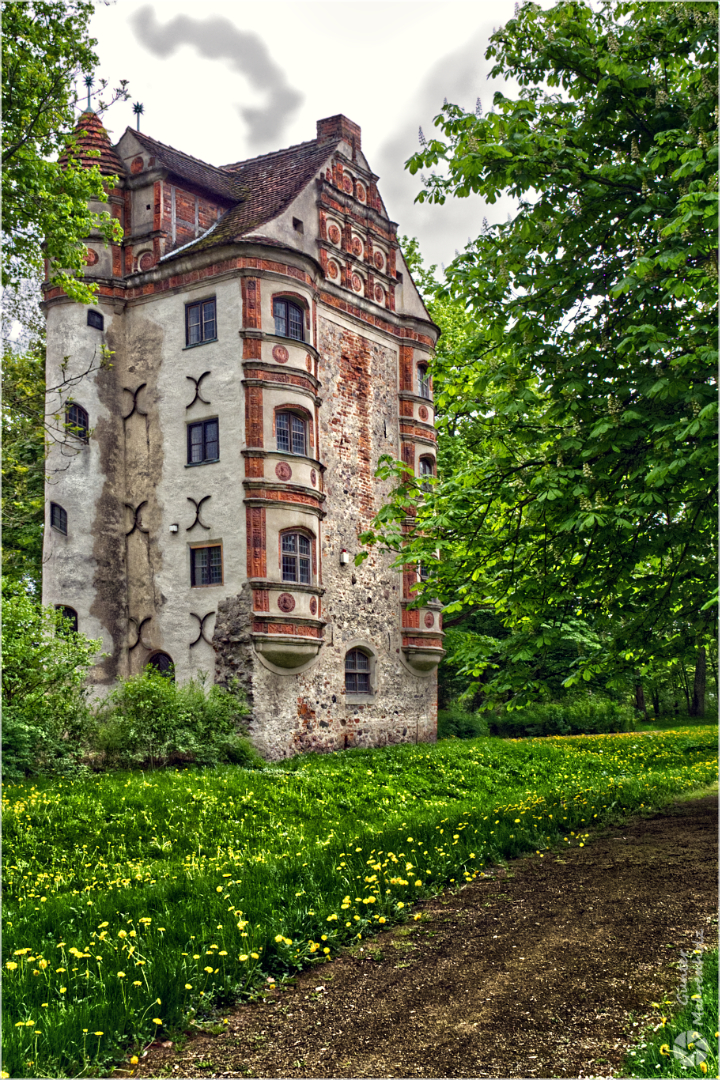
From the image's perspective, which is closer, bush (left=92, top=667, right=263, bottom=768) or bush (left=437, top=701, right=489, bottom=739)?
bush (left=92, top=667, right=263, bottom=768)

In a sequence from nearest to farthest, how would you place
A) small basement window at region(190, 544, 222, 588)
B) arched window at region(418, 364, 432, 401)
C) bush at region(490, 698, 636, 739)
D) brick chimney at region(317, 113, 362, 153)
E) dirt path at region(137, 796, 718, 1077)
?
dirt path at region(137, 796, 718, 1077) → small basement window at region(190, 544, 222, 588) → brick chimney at region(317, 113, 362, 153) → arched window at region(418, 364, 432, 401) → bush at region(490, 698, 636, 739)

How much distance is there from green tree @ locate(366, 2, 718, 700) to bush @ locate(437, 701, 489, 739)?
21072mm

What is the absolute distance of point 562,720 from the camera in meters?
36.0

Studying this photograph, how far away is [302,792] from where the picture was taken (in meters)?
16.3

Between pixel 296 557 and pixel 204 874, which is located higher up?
pixel 296 557

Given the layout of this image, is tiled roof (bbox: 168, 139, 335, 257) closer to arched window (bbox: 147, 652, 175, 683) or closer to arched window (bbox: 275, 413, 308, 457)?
arched window (bbox: 275, 413, 308, 457)

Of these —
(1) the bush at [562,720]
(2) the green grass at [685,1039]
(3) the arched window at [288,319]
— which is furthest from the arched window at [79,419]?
(2) the green grass at [685,1039]

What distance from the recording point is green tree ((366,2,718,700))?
8344 mm

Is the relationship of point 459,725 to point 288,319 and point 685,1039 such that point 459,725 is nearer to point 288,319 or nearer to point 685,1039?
point 288,319

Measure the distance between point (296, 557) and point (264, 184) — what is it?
11933 mm

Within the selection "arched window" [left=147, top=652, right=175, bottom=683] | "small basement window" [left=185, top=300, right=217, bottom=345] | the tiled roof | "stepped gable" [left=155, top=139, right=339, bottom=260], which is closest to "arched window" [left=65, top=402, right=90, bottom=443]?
"small basement window" [left=185, top=300, right=217, bottom=345]

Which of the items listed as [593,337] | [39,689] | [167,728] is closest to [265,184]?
[167,728]

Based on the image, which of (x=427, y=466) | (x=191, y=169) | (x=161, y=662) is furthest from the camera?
(x=427, y=466)

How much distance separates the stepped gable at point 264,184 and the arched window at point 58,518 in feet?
24.2
